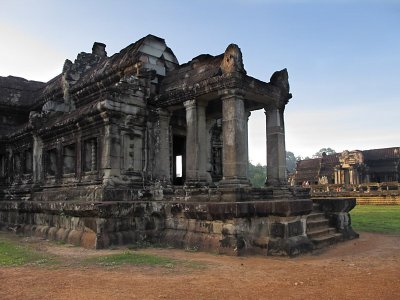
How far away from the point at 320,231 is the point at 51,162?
9.16 meters

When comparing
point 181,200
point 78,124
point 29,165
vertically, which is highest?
point 78,124

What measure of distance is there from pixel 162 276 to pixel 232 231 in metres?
2.39

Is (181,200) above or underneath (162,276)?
above

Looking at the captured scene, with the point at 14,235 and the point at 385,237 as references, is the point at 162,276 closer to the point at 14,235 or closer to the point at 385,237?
the point at 385,237

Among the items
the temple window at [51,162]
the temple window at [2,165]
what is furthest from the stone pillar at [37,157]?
the temple window at [2,165]

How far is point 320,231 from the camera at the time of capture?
31.6 feet

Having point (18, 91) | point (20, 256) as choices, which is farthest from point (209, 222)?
point (18, 91)

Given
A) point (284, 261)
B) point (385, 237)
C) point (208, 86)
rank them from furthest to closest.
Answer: point (385, 237) → point (208, 86) → point (284, 261)

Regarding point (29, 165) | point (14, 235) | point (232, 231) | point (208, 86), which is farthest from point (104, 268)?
point (29, 165)

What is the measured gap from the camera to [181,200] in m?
9.73

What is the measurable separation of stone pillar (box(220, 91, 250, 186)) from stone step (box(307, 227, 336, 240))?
198 centimetres

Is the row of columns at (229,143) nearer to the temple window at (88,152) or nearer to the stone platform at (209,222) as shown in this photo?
the stone platform at (209,222)

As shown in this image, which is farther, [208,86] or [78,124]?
[78,124]

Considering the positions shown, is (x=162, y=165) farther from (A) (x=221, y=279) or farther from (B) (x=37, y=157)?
(A) (x=221, y=279)
